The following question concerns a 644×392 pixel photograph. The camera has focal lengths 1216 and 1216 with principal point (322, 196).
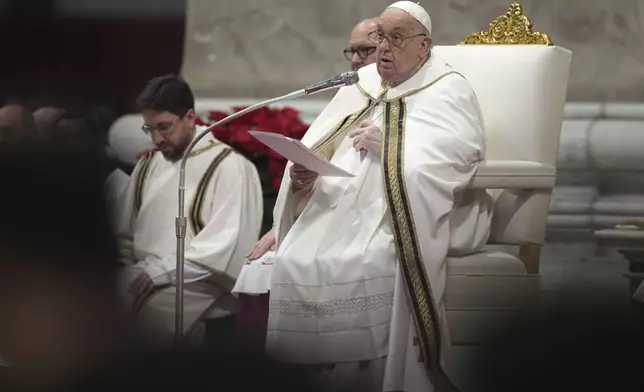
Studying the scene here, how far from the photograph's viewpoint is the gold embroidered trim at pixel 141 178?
14.7ft

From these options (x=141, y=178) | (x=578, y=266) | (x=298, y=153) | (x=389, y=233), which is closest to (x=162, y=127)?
(x=141, y=178)

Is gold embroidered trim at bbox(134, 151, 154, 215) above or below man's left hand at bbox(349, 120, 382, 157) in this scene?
below

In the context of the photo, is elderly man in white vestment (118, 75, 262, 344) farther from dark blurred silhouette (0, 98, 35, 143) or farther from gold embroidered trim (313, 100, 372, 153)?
dark blurred silhouette (0, 98, 35, 143)

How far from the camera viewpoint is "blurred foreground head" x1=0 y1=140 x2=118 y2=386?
2.55m

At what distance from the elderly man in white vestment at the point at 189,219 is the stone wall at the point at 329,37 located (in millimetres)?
985

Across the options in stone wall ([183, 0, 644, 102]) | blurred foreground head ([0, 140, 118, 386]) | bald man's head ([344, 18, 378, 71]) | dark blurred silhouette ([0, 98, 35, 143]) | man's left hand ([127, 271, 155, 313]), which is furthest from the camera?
stone wall ([183, 0, 644, 102])

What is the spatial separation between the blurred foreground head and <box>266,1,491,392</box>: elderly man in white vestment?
597 mm

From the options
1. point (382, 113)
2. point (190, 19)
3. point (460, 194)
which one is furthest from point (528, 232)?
point (190, 19)

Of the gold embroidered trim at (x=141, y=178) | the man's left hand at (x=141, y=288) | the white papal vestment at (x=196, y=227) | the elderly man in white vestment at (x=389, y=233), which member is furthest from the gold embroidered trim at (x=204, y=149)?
the elderly man in white vestment at (x=389, y=233)

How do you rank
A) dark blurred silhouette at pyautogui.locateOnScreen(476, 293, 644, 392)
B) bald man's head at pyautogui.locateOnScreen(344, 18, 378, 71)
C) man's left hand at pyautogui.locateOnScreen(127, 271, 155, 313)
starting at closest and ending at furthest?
dark blurred silhouette at pyautogui.locateOnScreen(476, 293, 644, 392) < man's left hand at pyautogui.locateOnScreen(127, 271, 155, 313) < bald man's head at pyautogui.locateOnScreen(344, 18, 378, 71)

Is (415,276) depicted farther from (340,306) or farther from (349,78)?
(349,78)

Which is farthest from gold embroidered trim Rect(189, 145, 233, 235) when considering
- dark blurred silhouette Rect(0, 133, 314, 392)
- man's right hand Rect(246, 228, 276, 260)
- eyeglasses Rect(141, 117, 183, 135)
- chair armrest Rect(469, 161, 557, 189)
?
chair armrest Rect(469, 161, 557, 189)

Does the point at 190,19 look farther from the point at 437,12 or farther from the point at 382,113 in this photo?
the point at 382,113

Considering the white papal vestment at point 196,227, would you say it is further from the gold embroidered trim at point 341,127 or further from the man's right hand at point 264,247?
the gold embroidered trim at point 341,127
